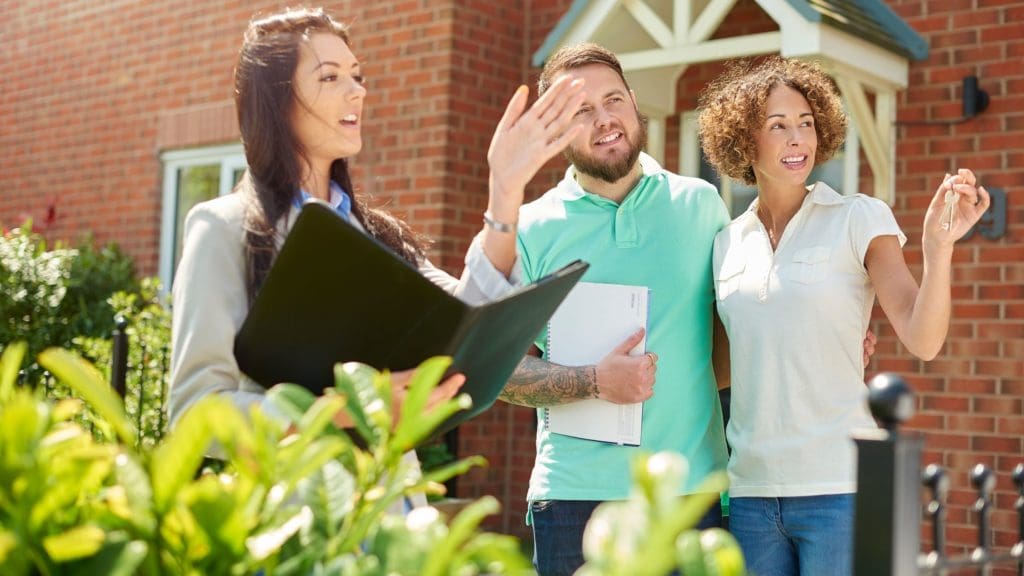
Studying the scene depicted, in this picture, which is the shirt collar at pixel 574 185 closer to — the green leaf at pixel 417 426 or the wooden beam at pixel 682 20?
the green leaf at pixel 417 426

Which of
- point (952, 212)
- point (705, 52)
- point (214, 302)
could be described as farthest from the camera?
point (705, 52)

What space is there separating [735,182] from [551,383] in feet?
9.47

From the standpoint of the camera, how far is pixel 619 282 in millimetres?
2879

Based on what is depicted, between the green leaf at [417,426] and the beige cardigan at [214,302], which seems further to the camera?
the beige cardigan at [214,302]

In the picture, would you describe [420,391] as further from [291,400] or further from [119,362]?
[119,362]

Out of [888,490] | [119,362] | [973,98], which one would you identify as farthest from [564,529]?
[973,98]

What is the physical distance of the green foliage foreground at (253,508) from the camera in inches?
39.8

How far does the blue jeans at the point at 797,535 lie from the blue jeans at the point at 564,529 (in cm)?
17

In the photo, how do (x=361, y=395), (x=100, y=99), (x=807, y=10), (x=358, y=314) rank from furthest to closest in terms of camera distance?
(x=100, y=99)
(x=807, y=10)
(x=358, y=314)
(x=361, y=395)

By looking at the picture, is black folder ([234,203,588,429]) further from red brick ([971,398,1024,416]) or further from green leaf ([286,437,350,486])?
red brick ([971,398,1024,416])

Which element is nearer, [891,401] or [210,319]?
[891,401]

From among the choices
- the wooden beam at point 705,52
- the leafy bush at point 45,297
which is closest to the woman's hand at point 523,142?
the wooden beam at point 705,52

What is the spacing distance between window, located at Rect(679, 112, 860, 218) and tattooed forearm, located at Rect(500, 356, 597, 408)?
2790 millimetres

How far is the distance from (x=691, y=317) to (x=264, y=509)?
1860mm
